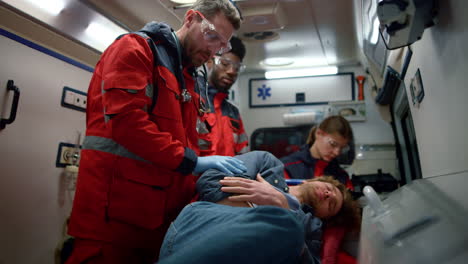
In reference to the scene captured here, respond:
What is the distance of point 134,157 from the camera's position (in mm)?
1586

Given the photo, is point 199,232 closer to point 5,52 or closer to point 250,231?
point 250,231

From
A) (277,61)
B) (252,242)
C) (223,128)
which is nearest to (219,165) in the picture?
(252,242)

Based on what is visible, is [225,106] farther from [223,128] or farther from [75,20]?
[75,20]

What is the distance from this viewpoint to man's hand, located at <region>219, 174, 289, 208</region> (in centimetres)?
148

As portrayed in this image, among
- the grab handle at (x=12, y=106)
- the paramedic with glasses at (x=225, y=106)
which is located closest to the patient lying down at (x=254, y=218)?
the paramedic with glasses at (x=225, y=106)

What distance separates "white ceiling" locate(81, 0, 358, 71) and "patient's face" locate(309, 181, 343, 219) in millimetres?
1769

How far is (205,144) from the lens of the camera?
2.46m

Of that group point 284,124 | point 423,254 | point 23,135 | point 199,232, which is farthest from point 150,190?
point 284,124

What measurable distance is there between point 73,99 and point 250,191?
85.7 inches

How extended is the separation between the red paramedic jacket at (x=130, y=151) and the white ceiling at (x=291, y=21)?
1454mm

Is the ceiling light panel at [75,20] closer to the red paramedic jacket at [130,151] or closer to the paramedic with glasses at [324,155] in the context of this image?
the red paramedic jacket at [130,151]

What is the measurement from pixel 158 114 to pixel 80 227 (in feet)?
2.13

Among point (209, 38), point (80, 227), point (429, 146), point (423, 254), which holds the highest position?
point (209, 38)

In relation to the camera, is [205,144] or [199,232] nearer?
[199,232]
